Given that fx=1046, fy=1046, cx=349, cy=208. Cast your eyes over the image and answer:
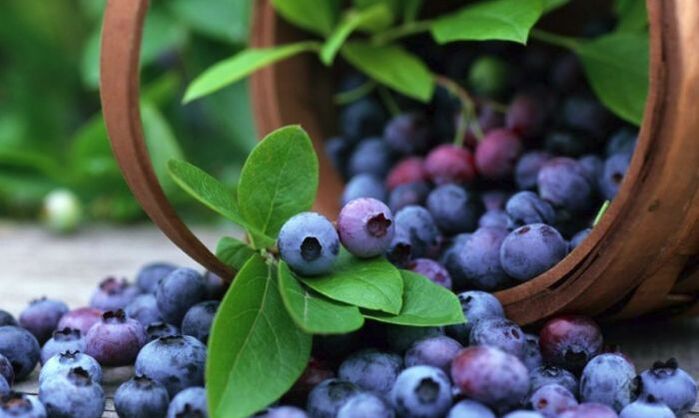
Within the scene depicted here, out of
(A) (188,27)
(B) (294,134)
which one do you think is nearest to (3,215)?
(A) (188,27)

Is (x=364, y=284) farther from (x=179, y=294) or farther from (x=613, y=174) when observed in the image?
(x=613, y=174)

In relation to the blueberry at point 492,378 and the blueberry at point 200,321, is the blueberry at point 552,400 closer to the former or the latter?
the blueberry at point 492,378

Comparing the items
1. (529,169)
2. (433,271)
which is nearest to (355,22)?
(529,169)

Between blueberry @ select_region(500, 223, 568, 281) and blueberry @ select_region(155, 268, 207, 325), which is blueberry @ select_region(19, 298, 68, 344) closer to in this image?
blueberry @ select_region(155, 268, 207, 325)

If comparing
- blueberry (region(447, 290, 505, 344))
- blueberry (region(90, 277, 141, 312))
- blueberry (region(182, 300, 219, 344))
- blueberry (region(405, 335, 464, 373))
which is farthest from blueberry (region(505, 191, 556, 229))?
blueberry (region(90, 277, 141, 312))

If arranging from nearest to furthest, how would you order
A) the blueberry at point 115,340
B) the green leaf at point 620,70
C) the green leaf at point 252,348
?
the green leaf at point 252,348, the blueberry at point 115,340, the green leaf at point 620,70

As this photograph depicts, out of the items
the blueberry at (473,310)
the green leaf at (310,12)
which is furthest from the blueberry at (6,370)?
the green leaf at (310,12)
